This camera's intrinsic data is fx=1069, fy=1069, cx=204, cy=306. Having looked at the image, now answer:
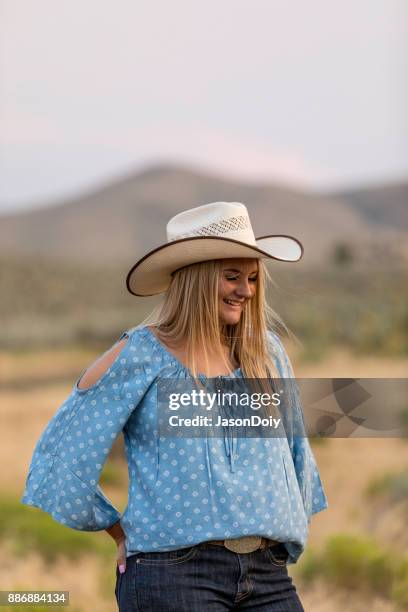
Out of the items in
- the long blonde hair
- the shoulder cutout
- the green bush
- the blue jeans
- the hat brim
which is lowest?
the blue jeans

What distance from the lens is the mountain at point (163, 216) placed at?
241 feet

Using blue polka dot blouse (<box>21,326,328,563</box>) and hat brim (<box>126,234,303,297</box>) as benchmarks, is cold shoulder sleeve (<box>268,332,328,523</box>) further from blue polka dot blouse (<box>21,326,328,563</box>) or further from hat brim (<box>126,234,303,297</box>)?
hat brim (<box>126,234,303,297</box>)

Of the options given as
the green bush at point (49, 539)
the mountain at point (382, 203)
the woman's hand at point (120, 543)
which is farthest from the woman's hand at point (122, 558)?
the mountain at point (382, 203)

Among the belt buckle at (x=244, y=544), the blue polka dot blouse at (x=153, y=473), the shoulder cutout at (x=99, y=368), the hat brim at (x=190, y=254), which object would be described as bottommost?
the belt buckle at (x=244, y=544)

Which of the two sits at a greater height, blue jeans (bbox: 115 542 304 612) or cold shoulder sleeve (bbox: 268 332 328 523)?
cold shoulder sleeve (bbox: 268 332 328 523)

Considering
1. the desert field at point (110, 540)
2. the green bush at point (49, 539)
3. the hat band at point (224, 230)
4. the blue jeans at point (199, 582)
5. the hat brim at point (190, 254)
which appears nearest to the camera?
the blue jeans at point (199, 582)

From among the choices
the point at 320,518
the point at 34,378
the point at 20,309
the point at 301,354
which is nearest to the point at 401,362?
the point at 301,354

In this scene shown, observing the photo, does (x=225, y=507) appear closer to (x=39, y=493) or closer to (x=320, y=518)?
(x=39, y=493)

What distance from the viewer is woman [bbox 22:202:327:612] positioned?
8.63ft

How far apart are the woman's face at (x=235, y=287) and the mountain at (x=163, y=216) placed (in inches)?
2447

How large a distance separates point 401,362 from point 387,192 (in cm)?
5932

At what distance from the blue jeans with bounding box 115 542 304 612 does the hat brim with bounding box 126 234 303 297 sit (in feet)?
2.52

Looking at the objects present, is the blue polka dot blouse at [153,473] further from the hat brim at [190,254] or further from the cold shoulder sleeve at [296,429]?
the hat brim at [190,254]

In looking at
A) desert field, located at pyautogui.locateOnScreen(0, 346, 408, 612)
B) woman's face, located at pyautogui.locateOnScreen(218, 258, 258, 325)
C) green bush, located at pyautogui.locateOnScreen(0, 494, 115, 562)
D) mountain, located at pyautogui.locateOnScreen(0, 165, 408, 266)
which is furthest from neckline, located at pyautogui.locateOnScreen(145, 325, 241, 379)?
mountain, located at pyautogui.locateOnScreen(0, 165, 408, 266)
